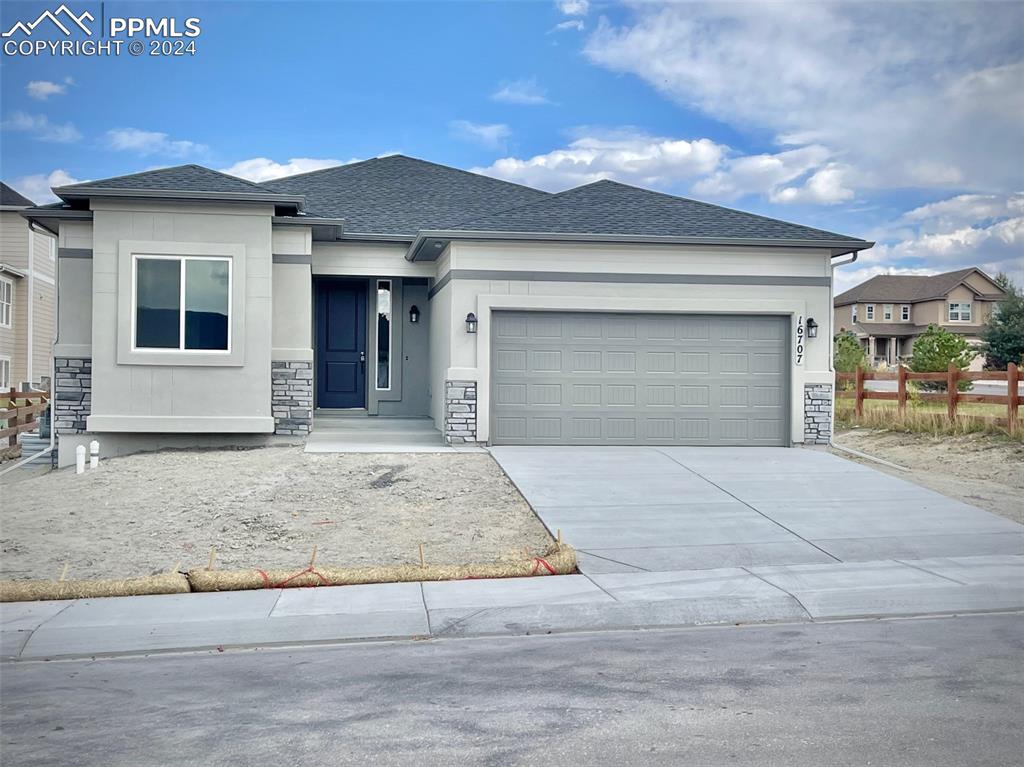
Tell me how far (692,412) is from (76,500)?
955cm

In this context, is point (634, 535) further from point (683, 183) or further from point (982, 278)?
point (982, 278)

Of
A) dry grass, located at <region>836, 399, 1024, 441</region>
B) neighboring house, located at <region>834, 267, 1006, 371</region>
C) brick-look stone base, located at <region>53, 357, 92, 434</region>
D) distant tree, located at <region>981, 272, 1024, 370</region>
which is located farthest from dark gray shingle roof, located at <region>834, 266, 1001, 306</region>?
brick-look stone base, located at <region>53, 357, 92, 434</region>

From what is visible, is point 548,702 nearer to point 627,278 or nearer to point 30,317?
point 627,278

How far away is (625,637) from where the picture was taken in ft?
22.7

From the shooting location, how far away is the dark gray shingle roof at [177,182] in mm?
14570

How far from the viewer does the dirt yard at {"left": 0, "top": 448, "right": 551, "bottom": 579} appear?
9344 mm

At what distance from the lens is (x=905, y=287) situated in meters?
63.1

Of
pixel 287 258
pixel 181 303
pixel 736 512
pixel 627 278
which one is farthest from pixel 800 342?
pixel 181 303

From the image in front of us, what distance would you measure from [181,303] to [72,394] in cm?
249

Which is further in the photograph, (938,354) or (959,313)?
(959,313)

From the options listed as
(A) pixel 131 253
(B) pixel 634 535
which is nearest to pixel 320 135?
(A) pixel 131 253

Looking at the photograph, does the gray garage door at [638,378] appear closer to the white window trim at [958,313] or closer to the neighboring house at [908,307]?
the neighboring house at [908,307]

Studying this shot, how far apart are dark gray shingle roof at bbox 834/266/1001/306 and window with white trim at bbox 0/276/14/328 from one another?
165 feet

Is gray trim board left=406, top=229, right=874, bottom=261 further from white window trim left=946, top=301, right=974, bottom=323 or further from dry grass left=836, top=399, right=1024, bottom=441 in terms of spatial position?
white window trim left=946, top=301, right=974, bottom=323
